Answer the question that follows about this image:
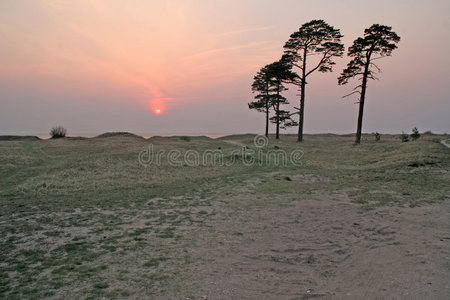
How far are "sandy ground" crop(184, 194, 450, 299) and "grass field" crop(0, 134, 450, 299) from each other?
362 mm

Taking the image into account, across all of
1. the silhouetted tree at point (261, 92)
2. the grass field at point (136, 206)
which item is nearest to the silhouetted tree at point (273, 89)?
the silhouetted tree at point (261, 92)

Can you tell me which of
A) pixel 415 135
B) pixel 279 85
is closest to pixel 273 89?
pixel 279 85

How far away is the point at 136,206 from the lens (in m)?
9.27

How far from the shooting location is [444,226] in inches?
264

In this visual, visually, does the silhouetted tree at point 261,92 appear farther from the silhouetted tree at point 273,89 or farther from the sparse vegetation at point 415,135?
the sparse vegetation at point 415,135

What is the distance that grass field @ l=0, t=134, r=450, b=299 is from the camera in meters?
4.59

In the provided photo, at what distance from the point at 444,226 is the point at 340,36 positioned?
102 ft

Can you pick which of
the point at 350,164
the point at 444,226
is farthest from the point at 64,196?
the point at 350,164

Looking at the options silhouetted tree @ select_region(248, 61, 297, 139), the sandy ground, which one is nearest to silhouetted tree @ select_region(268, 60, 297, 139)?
silhouetted tree @ select_region(248, 61, 297, 139)

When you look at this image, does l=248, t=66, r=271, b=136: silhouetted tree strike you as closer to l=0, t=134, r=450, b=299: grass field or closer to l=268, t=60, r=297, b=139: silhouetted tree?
l=268, t=60, r=297, b=139: silhouetted tree

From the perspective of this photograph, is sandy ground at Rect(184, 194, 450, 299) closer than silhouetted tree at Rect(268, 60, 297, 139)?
Yes

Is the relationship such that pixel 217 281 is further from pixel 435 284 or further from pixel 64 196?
pixel 64 196

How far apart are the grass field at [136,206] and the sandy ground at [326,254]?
1.19 ft

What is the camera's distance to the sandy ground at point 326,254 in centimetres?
425
